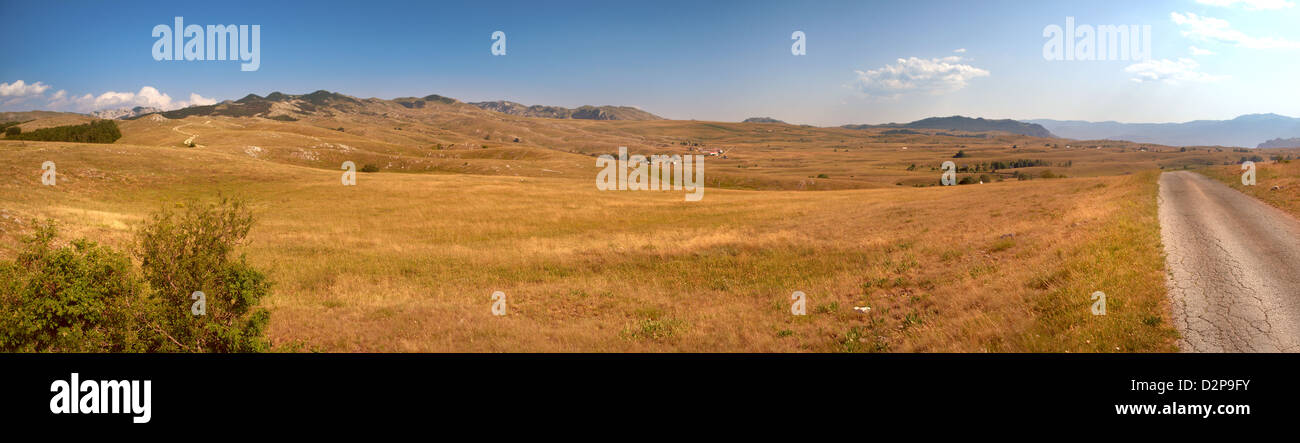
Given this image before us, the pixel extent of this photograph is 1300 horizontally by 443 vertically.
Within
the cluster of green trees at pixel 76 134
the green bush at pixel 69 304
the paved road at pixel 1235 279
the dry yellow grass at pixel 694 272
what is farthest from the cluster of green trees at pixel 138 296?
the cluster of green trees at pixel 76 134

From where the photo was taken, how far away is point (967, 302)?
13148 mm

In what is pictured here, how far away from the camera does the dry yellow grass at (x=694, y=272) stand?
11867mm

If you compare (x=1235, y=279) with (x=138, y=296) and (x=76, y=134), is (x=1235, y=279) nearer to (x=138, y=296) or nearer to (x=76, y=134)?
(x=138, y=296)

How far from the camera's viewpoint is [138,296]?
1003cm

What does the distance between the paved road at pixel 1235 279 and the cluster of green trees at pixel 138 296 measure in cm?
1960

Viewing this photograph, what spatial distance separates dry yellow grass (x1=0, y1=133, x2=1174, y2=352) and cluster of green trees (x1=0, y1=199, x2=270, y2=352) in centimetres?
205

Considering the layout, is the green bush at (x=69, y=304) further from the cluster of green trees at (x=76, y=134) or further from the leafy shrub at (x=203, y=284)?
the cluster of green trees at (x=76, y=134)

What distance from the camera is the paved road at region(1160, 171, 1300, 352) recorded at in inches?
322

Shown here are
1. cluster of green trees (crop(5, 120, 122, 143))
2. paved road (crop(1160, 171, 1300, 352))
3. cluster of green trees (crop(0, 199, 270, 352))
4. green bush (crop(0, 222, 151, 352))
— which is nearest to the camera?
paved road (crop(1160, 171, 1300, 352))

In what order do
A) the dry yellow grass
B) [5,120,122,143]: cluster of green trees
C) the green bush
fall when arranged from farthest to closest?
1. [5,120,122,143]: cluster of green trees
2. the dry yellow grass
3. the green bush

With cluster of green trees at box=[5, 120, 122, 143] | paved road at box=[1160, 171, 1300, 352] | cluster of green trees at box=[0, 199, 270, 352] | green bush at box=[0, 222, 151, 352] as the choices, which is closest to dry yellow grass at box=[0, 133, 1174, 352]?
paved road at box=[1160, 171, 1300, 352]

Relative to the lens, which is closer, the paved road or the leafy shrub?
the paved road

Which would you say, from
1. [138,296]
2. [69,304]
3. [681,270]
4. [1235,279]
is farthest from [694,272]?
[69,304]

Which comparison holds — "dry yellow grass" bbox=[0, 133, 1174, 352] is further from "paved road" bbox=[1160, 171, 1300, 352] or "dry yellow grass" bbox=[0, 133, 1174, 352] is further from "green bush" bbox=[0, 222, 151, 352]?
"green bush" bbox=[0, 222, 151, 352]
